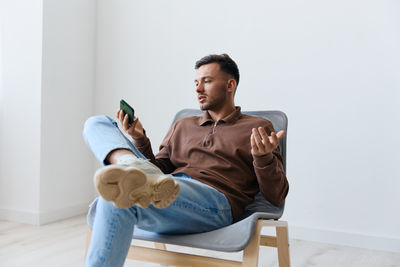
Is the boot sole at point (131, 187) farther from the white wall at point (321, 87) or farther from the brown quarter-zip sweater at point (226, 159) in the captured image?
the white wall at point (321, 87)

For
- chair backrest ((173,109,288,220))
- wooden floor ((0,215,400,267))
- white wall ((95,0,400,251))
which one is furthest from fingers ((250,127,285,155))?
white wall ((95,0,400,251))

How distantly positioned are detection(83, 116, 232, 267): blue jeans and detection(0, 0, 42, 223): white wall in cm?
155

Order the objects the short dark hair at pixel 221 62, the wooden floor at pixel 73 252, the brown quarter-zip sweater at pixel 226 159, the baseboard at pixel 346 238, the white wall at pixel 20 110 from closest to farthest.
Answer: the brown quarter-zip sweater at pixel 226 159, the short dark hair at pixel 221 62, the wooden floor at pixel 73 252, the baseboard at pixel 346 238, the white wall at pixel 20 110

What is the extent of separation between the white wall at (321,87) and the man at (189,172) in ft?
3.08

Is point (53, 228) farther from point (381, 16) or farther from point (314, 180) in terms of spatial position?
point (381, 16)

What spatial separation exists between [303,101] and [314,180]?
477 mm

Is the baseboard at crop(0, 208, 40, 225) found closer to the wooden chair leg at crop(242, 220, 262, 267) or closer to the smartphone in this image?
the smartphone

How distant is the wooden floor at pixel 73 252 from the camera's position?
2.12 metres

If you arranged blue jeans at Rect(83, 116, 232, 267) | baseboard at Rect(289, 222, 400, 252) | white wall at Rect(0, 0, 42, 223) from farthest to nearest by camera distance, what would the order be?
white wall at Rect(0, 0, 42, 223) → baseboard at Rect(289, 222, 400, 252) → blue jeans at Rect(83, 116, 232, 267)

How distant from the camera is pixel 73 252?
7.45 feet

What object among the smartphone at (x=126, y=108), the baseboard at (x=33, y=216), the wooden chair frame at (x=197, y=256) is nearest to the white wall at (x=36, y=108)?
the baseboard at (x=33, y=216)

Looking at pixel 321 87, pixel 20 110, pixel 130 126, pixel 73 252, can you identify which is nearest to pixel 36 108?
pixel 20 110

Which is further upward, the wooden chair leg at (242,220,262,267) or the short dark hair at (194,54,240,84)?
the short dark hair at (194,54,240,84)

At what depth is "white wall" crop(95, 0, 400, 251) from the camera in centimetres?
247
